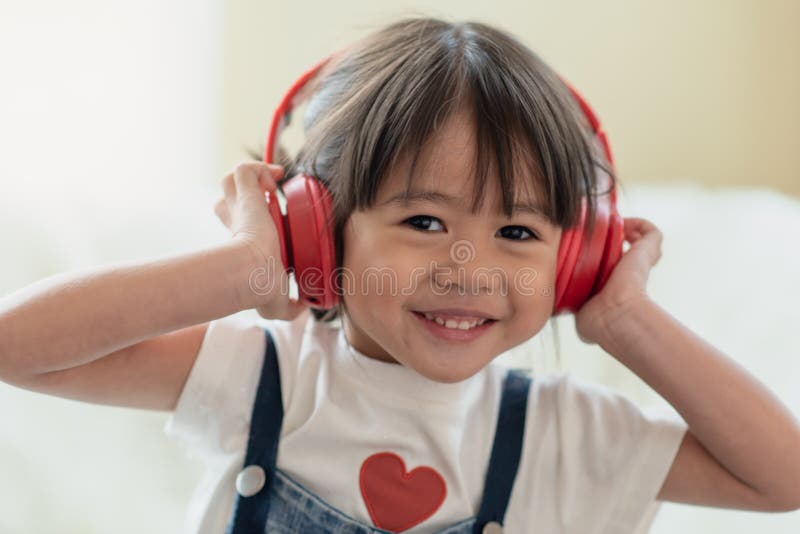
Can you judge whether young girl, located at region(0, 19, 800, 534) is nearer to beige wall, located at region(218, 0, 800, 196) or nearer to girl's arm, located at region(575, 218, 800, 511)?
girl's arm, located at region(575, 218, 800, 511)

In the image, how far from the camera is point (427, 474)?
0.93m

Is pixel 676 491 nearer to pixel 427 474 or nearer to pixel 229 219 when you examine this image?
pixel 427 474

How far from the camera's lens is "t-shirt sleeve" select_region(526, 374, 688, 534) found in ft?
3.02

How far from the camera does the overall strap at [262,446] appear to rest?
916 millimetres

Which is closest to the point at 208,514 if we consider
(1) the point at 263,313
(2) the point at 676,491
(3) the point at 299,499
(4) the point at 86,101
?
(3) the point at 299,499

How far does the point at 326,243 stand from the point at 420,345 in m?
0.13

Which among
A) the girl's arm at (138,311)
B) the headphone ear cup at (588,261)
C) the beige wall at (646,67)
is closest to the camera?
the girl's arm at (138,311)

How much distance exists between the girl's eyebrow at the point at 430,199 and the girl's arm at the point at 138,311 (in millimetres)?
131

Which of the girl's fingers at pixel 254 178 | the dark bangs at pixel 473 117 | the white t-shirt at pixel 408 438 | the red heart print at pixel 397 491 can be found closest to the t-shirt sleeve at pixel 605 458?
the white t-shirt at pixel 408 438

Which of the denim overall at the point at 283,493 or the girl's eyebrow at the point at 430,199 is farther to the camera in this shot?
the denim overall at the point at 283,493

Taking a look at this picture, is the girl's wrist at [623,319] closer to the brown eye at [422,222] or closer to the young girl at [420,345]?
the young girl at [420,345]

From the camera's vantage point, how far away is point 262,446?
93 centimetres

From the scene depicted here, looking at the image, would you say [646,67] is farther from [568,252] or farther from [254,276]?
[254,276]

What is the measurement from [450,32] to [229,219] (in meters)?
0.29
